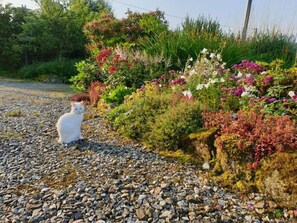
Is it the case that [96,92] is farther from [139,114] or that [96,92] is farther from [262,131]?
[262,131]

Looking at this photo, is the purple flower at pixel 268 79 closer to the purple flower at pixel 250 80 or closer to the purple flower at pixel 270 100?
the purple flower at pixel 250 80

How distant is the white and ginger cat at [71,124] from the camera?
338 cm

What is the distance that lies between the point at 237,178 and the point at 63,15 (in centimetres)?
1353

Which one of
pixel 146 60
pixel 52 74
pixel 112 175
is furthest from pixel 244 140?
pixel 52 74

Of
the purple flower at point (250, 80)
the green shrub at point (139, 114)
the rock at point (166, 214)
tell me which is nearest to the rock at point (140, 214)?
the rock at point (166, 214)

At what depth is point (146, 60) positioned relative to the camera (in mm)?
5266

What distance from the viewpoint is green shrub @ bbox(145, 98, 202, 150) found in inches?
122

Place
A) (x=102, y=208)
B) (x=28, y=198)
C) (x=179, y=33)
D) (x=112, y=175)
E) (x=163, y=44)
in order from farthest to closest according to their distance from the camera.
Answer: (x=179, y=33)
(x=163, y=44)
(x=112, y=175)
(x=28, y=198)
(x=102, y=208)

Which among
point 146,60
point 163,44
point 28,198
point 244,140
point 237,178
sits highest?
point 163,44

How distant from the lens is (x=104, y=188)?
Answer: 2.42m

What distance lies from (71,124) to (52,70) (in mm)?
9611

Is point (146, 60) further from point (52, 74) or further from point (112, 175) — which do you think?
point (52, 74)

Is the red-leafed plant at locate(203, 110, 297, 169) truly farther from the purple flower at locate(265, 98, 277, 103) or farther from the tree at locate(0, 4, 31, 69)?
the tree at locate(0, 4, 31, 69)

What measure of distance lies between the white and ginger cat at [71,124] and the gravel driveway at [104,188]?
0.12m
